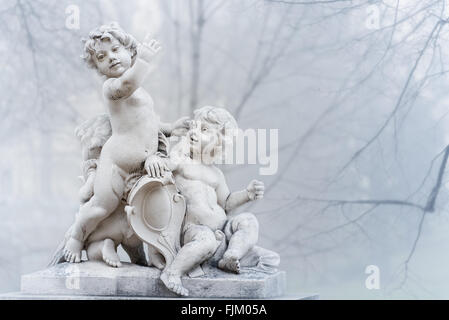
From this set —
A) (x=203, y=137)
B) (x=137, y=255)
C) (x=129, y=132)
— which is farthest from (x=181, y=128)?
(x=137, y=255)

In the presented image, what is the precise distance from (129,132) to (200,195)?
0.40m

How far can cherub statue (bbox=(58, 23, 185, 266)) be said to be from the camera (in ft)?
9.20

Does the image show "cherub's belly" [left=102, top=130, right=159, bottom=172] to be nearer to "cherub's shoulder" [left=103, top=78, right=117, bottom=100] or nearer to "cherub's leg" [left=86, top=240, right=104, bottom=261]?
"cherub's shoulder" [left=103, top=78, right=117, bottom=100]

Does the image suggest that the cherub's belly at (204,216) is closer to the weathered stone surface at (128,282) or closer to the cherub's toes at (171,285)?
the weathered stone surface at (128,282)

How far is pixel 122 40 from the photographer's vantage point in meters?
2.86

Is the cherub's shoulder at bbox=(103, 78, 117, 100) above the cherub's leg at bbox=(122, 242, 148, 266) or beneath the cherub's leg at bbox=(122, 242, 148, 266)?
above

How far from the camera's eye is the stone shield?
2.78 metres

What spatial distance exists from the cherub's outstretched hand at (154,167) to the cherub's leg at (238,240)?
0.37 meters

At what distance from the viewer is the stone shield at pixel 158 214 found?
278 centimetres

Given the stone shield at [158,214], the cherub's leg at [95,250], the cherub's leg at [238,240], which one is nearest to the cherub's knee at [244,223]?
the cherub's leg at [238,240]

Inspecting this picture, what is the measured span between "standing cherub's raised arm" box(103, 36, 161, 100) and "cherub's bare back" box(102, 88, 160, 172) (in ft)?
0.21

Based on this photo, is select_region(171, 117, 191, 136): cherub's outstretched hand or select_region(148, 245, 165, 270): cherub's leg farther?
select_region(171, 117, 191, 136): cherub's outstretched hand

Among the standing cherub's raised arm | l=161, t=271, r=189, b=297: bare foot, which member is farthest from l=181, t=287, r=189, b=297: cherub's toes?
the standing cherub's raised arm

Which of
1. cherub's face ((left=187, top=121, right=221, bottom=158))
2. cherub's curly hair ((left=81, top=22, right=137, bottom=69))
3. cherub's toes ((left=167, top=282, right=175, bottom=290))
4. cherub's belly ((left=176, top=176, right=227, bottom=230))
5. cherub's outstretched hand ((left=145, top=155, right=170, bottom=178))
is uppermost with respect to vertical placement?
cherub's curly hair ((left=81, top=22, right=137, bottom=69))
